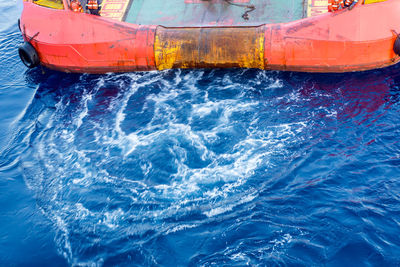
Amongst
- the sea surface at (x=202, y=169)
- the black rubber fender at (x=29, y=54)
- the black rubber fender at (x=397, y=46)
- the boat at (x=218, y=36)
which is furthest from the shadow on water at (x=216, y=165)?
the black rubber fender at (x=397, y=46)

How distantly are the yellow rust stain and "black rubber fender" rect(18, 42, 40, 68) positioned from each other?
490cm

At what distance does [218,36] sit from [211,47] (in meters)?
0.47

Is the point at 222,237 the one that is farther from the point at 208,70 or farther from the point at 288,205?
the point at 208,70

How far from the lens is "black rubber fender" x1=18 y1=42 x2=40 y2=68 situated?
15.7 m

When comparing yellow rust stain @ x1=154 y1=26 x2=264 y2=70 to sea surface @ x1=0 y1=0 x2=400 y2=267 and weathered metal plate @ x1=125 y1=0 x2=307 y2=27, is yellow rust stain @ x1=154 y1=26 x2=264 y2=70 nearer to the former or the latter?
sea surface @ x1=0 y1=0 x2=400 y2=267

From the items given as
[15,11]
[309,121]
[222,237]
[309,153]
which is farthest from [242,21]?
[15,11]

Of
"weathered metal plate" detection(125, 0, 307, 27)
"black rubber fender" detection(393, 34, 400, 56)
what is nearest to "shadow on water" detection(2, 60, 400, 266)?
"black rubber fender" detection(393, 34, 400, 56)

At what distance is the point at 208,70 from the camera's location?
16.0m

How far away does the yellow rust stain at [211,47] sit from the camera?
48.0 ft

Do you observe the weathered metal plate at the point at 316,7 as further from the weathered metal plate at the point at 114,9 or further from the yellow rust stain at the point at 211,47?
the weathered metal plate at the point at 114,9

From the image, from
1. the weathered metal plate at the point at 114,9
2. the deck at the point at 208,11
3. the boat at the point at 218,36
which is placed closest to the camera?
the boat at the point at 218,36

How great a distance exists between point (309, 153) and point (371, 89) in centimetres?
414

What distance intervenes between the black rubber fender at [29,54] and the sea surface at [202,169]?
1.04m

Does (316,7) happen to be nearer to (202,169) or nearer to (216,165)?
(216,165)
